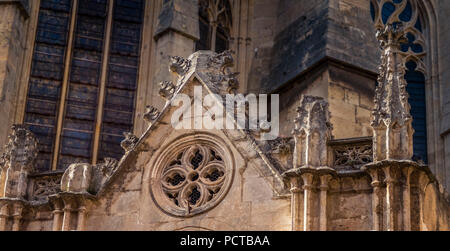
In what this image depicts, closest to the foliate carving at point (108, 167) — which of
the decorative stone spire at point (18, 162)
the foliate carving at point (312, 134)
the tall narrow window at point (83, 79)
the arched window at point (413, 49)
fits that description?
the decorative stone spire at point (18, 162)

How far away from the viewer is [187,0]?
21672mm

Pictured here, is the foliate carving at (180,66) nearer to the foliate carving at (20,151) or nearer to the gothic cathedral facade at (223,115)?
the gothic cathedral facade at (223,115)

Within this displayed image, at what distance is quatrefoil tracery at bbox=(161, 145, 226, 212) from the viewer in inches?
632

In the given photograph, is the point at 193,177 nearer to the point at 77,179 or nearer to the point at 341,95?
the point at 77,179

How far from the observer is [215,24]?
75.7 feet

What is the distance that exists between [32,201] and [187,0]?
639 cm

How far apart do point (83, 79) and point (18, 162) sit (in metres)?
4.71

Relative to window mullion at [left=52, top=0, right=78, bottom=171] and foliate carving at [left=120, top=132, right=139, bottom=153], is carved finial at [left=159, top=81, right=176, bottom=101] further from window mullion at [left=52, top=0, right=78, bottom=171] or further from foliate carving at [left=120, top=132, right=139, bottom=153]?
window mullion at [left=52, top=0, right=78, bottom=171]
